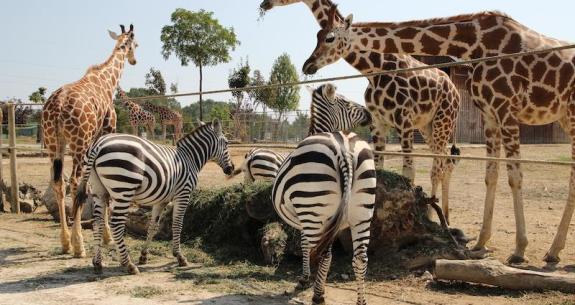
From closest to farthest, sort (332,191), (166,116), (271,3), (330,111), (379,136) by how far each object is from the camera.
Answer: (332,191), (330,111), (379,136), (271,3), (166,116)

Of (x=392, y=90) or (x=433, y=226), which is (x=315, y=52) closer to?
(x=392, y=90)

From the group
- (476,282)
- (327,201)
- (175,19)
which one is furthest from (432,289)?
(175,19)

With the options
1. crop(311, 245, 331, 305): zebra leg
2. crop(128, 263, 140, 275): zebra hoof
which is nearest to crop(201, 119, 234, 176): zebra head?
crop(128, 263, 140, 275): zebra hoof

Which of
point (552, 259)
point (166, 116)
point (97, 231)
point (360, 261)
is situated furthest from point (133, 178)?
point (166, 116)

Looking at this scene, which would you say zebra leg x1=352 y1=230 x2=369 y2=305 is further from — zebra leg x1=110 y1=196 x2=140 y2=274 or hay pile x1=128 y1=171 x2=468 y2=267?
zebra leg x1=110 y1=196 x2=140 y2=274

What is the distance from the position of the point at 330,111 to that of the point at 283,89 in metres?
33.8

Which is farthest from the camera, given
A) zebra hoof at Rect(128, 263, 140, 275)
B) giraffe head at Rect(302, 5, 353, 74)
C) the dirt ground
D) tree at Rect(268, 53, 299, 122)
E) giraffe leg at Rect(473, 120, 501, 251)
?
tree at Rect(268, 53, 299, 122)

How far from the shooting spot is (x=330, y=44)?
6.98m

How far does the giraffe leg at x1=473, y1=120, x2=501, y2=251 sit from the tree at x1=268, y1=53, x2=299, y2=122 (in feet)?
93.5

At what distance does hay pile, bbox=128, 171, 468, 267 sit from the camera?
6254mm

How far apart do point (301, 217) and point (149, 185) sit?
212cm

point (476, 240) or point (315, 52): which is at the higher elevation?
point (315, 52)

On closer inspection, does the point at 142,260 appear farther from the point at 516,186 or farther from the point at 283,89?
the point at 283,89

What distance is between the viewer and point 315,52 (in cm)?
692
